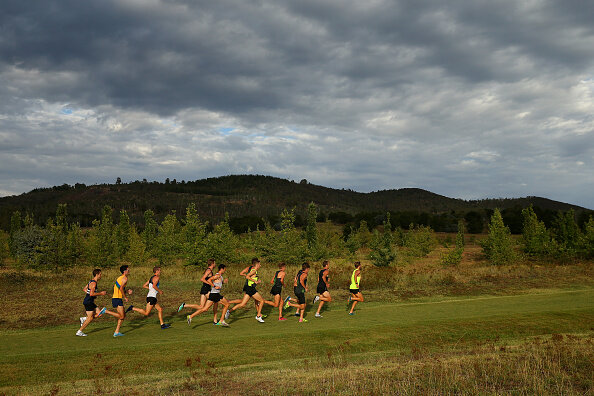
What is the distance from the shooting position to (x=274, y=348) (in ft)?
35.7

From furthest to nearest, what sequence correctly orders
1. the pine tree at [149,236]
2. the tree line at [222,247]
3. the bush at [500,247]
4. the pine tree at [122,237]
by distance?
the pine tree at [149,236] → the pine tree at [122,237] → the bush at [500,247] → the tree line at [222,247]

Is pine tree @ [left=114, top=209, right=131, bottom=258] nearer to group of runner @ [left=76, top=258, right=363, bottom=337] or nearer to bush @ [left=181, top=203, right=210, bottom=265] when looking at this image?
bush @ [left=181, top=203, right=210, bottom=265]

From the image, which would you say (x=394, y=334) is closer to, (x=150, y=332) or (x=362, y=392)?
(x=362, y=392)

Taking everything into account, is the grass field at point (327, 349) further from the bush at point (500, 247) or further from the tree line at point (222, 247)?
the bush at point (500, 247)

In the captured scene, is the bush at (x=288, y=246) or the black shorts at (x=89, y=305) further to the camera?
the bush at (x=288, y=246)

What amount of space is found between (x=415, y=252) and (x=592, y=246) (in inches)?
804

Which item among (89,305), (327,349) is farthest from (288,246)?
(327,349)

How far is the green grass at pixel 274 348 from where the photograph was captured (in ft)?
25.5

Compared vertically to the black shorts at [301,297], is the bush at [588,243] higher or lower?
higher

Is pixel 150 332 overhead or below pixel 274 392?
below

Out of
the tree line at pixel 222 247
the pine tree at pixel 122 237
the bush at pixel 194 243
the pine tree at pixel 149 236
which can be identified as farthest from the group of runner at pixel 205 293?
the pine tree at pixel 149 236

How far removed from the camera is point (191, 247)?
34.6 meters

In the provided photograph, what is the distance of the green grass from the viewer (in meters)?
7.77

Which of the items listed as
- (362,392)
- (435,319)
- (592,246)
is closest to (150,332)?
(362,392)
